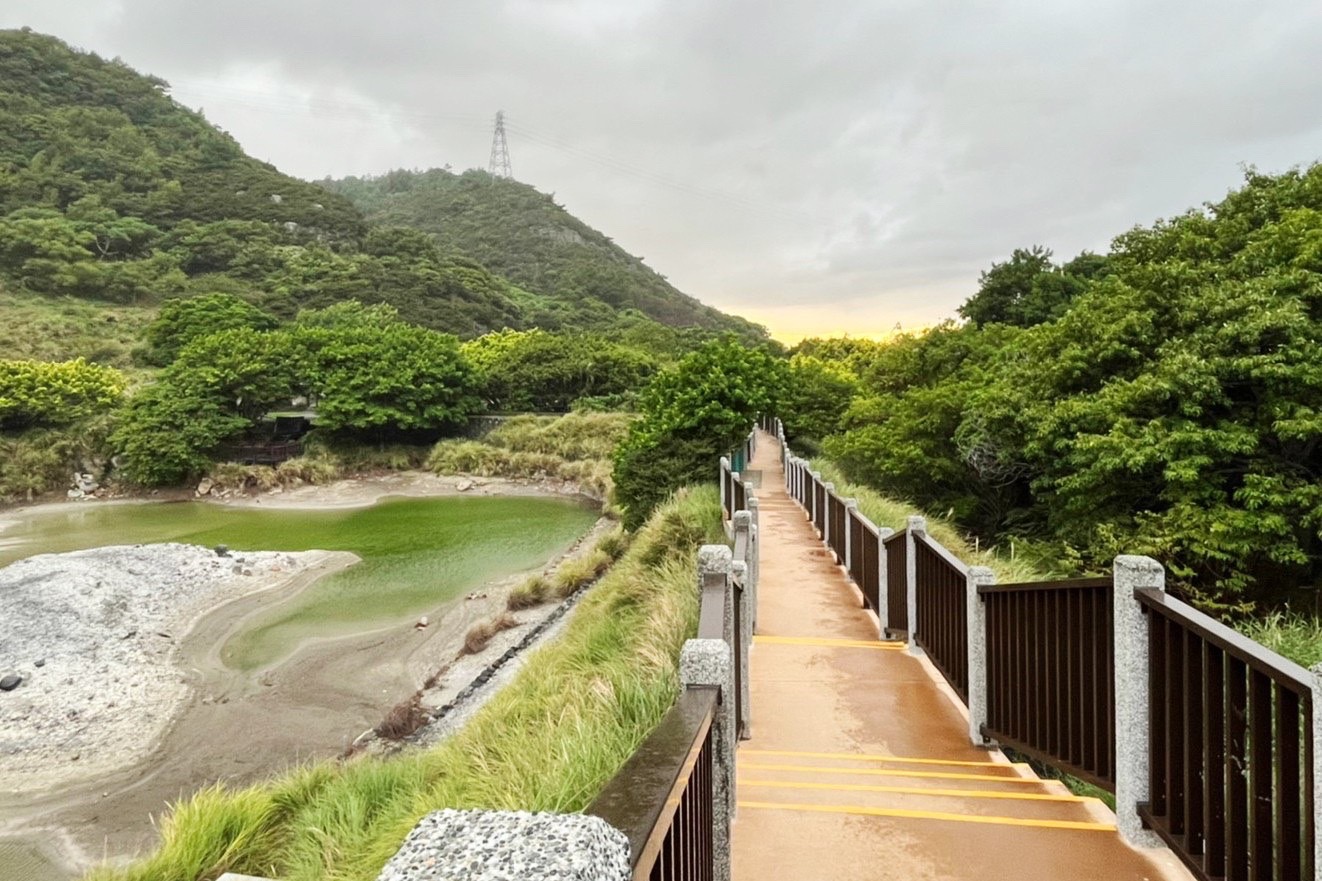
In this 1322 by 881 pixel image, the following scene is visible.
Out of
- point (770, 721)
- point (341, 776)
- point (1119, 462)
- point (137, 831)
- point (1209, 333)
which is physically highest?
point (1209, 333)

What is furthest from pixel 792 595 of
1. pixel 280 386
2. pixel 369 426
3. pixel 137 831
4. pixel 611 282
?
pixel 611 282

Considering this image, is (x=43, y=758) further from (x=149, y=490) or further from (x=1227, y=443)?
(x=149, y=490)

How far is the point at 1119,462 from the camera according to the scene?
416 inches

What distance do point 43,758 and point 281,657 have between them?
3874mm

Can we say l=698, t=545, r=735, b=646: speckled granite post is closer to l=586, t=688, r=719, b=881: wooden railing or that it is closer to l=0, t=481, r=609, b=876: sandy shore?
l=586, t=688, r=719, b=881: wooden railing

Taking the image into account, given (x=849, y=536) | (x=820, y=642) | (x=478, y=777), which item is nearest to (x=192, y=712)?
(x=478, y=777)

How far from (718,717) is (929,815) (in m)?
1.49

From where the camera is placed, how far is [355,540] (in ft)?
78.0

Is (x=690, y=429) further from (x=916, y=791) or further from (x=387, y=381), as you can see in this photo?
(x=387, y=381)

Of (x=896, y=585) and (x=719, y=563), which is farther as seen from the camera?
(x=896, y=585)

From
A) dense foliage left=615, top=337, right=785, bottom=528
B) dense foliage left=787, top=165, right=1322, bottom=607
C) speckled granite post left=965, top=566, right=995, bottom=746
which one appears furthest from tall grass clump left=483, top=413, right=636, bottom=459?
speckled granite post left=965, top=566, right=995, bottom=746

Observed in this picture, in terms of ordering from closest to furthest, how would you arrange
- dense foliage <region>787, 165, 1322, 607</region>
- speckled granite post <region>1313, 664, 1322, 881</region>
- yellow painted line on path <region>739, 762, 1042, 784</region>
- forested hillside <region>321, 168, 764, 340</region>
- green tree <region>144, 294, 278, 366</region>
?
1. speckled granite post <region>1313, 664, 1322, 881</region>
2. yellow painted line on path <region>739, 762, 1042, 784</region>
3. dense foliage <region>787, 165, 1322, 607</region>
4. green tree <region>144, 294, 278, 366</region>
5. forested hillside <region>321, 168, 764, 340</region>

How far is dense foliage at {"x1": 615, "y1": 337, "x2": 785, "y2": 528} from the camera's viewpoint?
55.6 feet

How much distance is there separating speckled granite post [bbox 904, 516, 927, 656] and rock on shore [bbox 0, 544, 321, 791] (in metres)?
10.8
